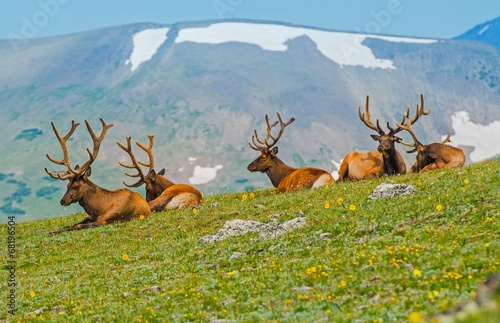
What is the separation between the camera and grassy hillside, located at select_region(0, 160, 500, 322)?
12010mm

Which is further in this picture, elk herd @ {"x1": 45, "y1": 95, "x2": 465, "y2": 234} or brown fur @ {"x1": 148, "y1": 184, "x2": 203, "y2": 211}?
brown fur @ {"x1": 148, "y1": 184, "x2": 203, "y2": 211}

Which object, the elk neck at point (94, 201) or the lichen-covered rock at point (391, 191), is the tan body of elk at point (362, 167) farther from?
the elk neck at point (94, 201)

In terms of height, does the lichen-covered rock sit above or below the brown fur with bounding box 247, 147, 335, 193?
below

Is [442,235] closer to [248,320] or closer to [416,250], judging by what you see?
[416,250]

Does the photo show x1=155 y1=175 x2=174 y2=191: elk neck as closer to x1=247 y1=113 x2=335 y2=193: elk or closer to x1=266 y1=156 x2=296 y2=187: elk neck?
x1=247 y1=113 x2=335 y2=193: elk

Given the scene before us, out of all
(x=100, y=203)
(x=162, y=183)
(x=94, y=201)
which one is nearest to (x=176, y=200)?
(x=162, y=183)

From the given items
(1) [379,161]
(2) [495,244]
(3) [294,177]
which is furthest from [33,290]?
(1) [379,161]

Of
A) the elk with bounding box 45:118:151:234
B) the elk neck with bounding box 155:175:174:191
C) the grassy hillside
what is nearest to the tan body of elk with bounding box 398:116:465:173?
the grassy hillside

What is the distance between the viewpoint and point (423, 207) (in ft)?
61.2

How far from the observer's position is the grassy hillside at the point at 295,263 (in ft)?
39.4

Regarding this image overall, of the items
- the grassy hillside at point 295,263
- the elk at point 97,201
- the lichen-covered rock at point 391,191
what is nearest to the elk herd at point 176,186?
the elk at point 97,201

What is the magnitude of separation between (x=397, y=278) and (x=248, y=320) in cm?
269

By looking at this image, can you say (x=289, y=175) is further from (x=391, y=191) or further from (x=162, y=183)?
(x=391, y=191)

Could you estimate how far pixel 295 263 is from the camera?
1541 centimetres
